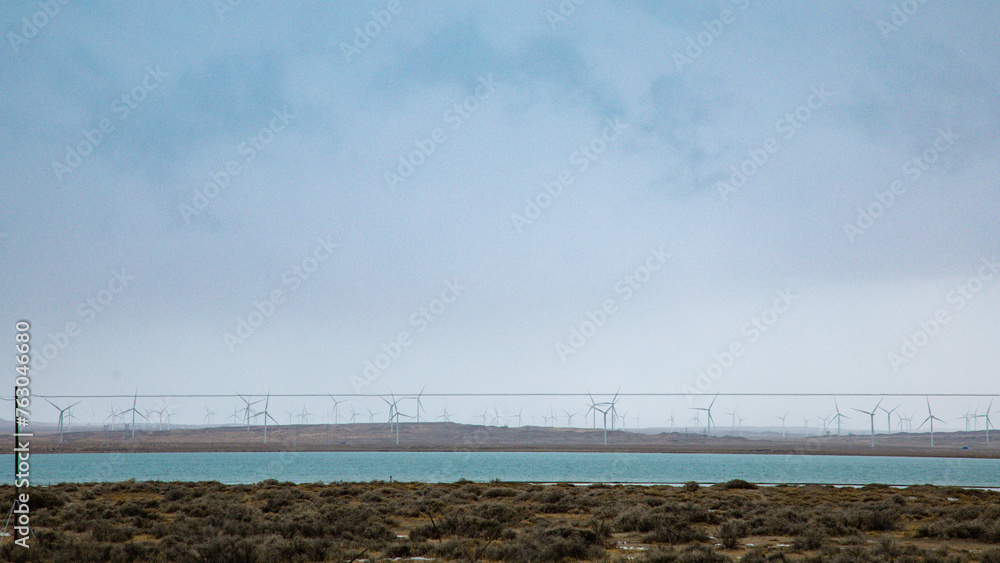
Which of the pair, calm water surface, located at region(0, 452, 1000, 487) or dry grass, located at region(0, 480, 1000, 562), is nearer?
dry grass, located at region(0, 480, 1000, 562)

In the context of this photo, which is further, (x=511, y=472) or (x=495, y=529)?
(x=511, y=472)

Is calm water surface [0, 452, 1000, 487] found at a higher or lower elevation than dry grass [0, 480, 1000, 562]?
lower

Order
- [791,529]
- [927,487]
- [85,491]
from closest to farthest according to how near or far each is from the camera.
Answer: [791,529] → [85,491] → [927,487]

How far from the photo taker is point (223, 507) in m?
27.8

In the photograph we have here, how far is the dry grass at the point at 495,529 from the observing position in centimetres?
1800

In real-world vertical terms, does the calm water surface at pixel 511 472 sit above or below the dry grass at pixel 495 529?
below

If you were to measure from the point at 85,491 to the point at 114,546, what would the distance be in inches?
904

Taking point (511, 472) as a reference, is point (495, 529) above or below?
above

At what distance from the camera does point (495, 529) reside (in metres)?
22.7

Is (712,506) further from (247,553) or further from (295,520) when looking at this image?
(247,553)

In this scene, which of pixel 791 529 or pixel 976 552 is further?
pixel 791 529

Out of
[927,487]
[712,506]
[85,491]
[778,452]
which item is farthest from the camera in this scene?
[778,452]

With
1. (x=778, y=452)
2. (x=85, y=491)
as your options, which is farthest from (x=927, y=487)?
(x=778, y=452)

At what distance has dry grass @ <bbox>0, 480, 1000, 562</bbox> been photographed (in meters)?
18.0
